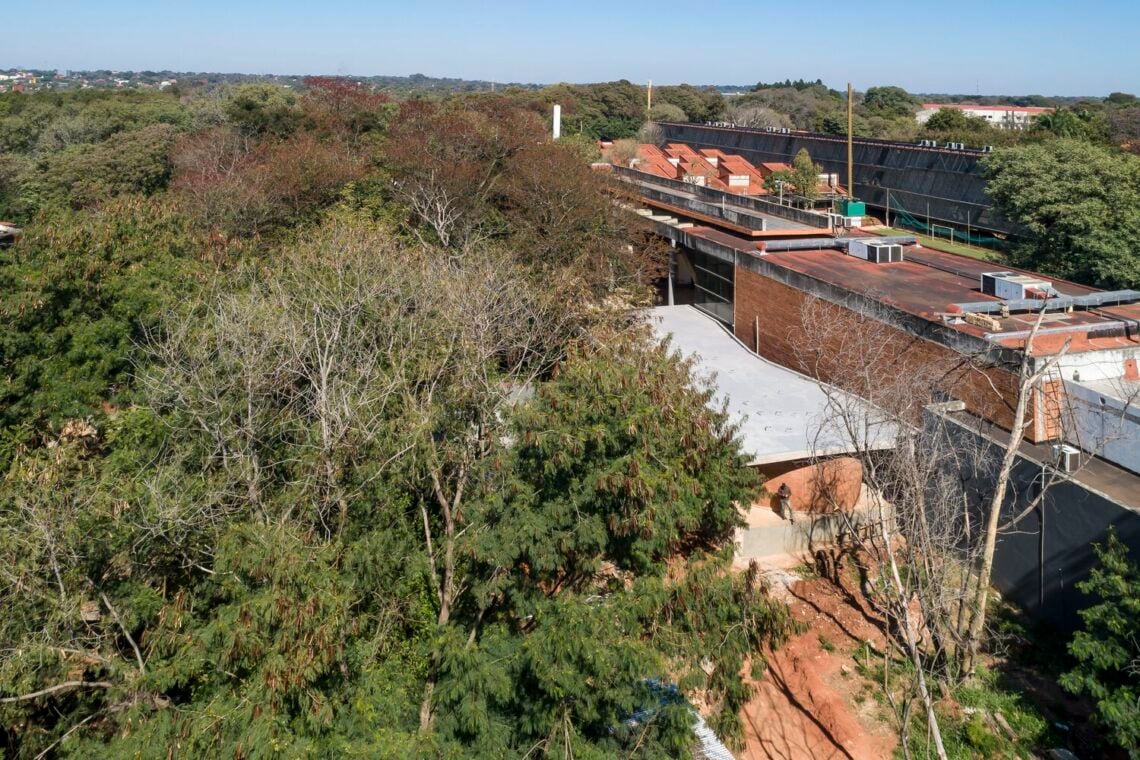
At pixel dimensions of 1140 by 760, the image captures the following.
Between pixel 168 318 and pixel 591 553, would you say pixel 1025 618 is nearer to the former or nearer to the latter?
pixel 591 553

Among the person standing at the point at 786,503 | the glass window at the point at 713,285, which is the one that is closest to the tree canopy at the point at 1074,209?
the glass window at the point at 713,285

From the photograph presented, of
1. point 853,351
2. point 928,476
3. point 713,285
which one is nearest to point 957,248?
point 713,285

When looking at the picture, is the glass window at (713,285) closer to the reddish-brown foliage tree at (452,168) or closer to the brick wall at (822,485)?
the reddish-brown foliage tree at (452,168)

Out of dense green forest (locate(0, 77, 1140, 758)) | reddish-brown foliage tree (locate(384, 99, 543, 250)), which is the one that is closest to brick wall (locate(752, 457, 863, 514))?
dense green forest (locate(0, 77, 1140, 758))

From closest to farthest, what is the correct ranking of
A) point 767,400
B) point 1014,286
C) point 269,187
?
1. point 1014,286
2. point 767,400
3. point 269,187

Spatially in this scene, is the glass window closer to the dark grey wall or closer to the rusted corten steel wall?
the dark grey wall

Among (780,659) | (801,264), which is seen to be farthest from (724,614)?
(801,264)

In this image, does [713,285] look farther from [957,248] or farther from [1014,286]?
[957,248]
